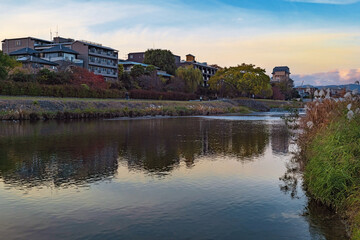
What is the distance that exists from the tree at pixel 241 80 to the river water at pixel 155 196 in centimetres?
7586

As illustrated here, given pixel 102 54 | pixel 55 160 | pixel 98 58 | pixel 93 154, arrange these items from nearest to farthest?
pixel 55 160
pixel 93 154
pixel 98 58
pixel 102 54

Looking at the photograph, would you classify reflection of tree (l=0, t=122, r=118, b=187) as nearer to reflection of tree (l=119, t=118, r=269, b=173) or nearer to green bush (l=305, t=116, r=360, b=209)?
reflection of tree (l=119, t=118, r=269, b=173)

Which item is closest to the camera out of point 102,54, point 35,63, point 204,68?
point 35,63

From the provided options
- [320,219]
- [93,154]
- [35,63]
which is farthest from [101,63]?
[320,219]

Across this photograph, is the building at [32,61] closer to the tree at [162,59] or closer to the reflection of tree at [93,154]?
the tree at [162,59]

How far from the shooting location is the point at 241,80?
298 ft

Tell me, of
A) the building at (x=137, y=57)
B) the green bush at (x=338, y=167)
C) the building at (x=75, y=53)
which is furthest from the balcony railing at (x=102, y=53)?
the green bush at (x=338, y=167)

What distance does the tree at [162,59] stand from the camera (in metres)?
108

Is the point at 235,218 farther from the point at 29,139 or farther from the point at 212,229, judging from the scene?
the point at 29,139

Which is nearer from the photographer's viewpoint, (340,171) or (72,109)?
(340,171)

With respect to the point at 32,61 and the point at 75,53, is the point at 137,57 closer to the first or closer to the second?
the point at 75,53

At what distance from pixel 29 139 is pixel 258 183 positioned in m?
14.6

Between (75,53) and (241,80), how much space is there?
→ 4028cm

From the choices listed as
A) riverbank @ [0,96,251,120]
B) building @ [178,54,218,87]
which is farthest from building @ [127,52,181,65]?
riverbank @ [0,96,251,120]
